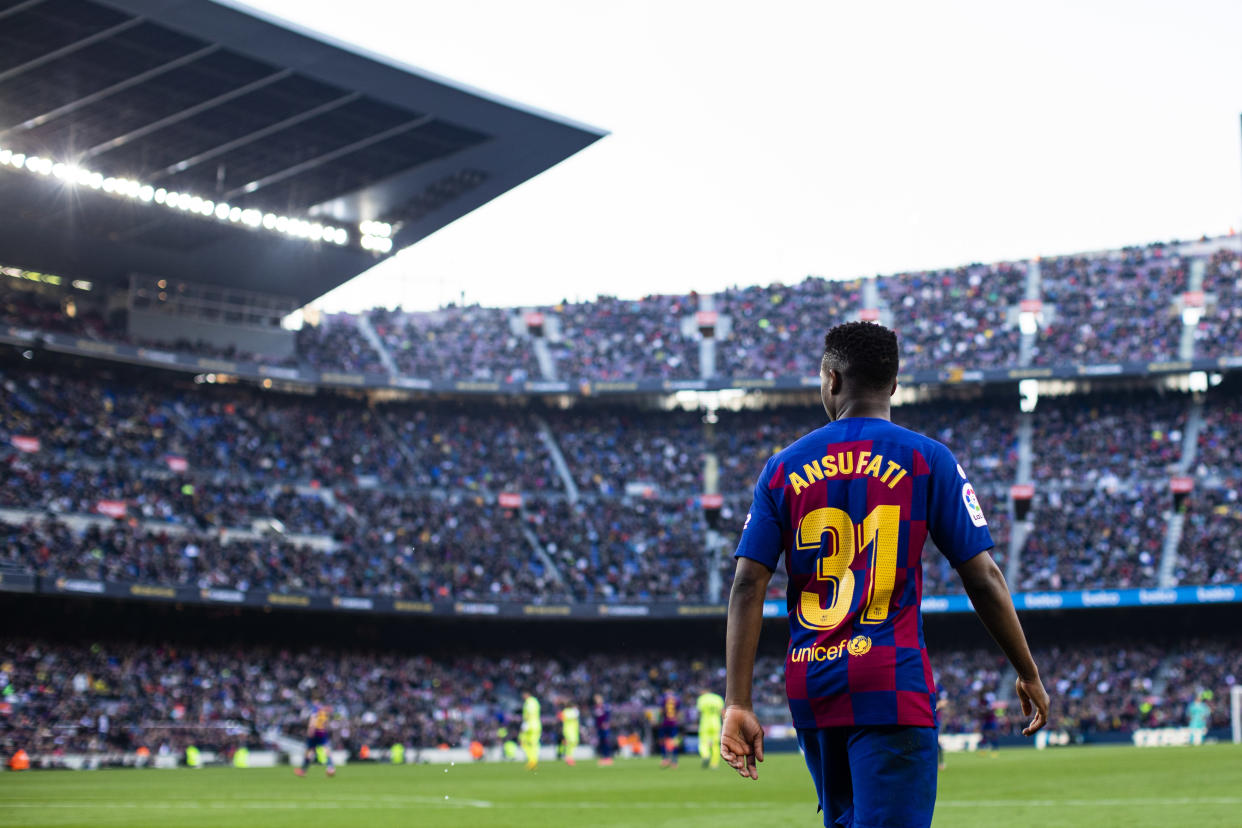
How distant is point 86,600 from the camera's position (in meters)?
45.2

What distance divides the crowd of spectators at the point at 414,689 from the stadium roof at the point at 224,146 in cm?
1725

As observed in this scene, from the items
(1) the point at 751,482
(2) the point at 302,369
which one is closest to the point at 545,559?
(1) the point at 751,482

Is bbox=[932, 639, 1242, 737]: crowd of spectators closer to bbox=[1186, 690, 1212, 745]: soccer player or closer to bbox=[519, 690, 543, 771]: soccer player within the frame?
bbox=[1186, 690, 1212, 745]: soccer player

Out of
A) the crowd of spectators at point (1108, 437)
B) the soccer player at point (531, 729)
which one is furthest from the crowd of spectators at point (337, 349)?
the crowd of spectators at point (1108, 437)

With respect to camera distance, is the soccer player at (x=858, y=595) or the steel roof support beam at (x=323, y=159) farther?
the steel roof support beam at (x=323, y=159)

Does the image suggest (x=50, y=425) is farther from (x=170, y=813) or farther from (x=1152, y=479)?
(x=1152, y=479)

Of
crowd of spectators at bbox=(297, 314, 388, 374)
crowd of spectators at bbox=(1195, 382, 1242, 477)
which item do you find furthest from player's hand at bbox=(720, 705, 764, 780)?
crowd of spectators at bbox=(297, 314, 388, 374)

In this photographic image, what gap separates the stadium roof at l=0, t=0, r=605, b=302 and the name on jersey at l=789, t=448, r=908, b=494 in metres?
38.4

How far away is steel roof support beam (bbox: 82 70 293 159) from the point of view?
42688mm

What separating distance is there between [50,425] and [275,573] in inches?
406

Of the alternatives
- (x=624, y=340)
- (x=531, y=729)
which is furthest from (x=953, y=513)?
(x=624, y=340)

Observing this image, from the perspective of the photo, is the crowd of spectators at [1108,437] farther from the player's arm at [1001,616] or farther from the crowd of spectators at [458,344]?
the player's arm at [1001,616]

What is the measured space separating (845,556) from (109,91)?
43.0 meters

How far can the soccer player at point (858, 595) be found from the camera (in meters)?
4.28
